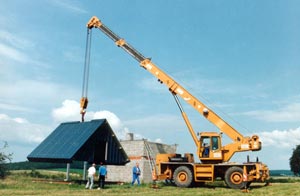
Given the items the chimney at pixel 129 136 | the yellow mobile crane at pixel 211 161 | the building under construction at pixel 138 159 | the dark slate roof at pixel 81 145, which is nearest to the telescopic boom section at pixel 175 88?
the yellow mobile crane at pixel 211 161

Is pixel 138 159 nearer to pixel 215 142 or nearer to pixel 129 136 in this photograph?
pixel 129 136

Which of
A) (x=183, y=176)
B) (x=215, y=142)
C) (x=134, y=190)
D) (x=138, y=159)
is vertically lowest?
(x=134, y=190)

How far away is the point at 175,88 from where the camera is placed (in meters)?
27.8

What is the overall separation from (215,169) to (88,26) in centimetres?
1583

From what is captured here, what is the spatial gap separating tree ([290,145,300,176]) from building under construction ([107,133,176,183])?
93.7 ft

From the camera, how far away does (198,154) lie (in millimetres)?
25469

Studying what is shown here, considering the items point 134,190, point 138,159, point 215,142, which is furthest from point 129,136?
point 134,190

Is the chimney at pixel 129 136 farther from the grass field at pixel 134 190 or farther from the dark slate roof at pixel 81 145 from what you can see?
the grass field at pixel 134 190

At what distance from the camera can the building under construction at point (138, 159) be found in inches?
1407

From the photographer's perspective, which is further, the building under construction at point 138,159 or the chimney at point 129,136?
the chimney at point 129,136

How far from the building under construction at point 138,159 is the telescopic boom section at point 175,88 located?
962 cm

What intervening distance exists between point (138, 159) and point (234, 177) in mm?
13581

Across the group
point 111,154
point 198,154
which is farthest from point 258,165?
point 111,154

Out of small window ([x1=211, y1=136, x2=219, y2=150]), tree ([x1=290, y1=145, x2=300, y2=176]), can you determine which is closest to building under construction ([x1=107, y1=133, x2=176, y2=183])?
small window ([x1=211, y1=136, x2=219, y2=150])
